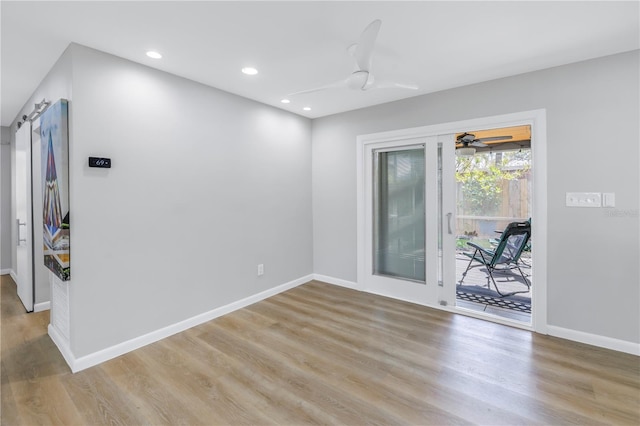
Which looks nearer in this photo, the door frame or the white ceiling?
the white ceiling

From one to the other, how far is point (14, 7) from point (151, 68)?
0.96 m

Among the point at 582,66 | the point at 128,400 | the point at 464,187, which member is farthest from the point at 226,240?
the point at 464,187

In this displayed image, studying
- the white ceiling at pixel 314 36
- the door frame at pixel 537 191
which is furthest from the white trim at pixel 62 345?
the door frame at pixel 537 191

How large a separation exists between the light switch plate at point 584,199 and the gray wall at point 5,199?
7.76 m

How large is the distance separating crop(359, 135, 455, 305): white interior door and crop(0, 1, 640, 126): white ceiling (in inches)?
39.4

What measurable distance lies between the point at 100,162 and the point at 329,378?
8.16 feet

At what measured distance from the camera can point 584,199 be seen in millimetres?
2703

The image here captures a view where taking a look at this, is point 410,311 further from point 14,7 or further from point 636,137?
point 14,7

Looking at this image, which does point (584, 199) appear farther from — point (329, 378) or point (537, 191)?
point (329, 378)

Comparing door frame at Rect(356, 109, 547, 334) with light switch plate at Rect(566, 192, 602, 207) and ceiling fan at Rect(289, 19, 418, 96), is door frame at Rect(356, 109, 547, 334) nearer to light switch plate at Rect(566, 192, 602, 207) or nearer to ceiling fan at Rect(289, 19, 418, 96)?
light switch plate at Rect(566, 192, 602, 207)

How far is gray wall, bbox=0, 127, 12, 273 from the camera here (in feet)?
16.0

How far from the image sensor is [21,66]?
2.67 metres

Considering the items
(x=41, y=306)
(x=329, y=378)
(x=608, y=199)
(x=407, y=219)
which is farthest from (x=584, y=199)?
(x=41, y=306)

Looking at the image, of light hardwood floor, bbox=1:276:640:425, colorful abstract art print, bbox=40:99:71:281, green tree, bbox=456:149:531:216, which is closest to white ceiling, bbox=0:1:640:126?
colorful abstract art print, bbox=40:99:71:281
